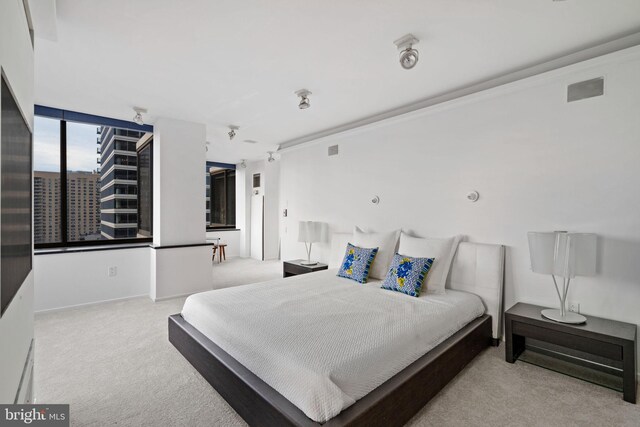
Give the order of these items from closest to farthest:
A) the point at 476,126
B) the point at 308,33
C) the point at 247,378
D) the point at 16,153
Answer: the point at 16,153
the point at 247,378
the point at 308,33
the point at 476,126

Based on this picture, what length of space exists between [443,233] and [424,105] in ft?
4.92

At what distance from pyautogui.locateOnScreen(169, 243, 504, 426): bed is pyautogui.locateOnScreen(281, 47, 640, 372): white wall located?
0.39m

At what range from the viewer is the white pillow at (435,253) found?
3008 millimetres

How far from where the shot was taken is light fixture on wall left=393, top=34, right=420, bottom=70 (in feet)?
7.50

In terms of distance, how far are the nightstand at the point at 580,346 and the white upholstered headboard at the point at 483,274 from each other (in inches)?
8.6

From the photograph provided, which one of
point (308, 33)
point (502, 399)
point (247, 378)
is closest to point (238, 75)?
point (308, 33)

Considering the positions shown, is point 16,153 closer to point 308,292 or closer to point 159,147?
point 308,292

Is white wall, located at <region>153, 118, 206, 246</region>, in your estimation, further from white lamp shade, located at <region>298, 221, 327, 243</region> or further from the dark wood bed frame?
the dark wood bed frame

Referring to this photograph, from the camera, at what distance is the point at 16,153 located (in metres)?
1.26

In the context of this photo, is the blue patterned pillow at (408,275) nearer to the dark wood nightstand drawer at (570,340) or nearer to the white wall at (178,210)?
the dark wood nightstand drawer at (570,340)

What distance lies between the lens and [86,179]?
171 inches

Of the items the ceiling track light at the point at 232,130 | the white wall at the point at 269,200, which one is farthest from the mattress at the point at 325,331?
the white wall at the point at 269,200

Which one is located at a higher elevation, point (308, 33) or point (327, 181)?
point (308, 33)

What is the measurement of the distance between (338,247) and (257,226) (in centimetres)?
375
